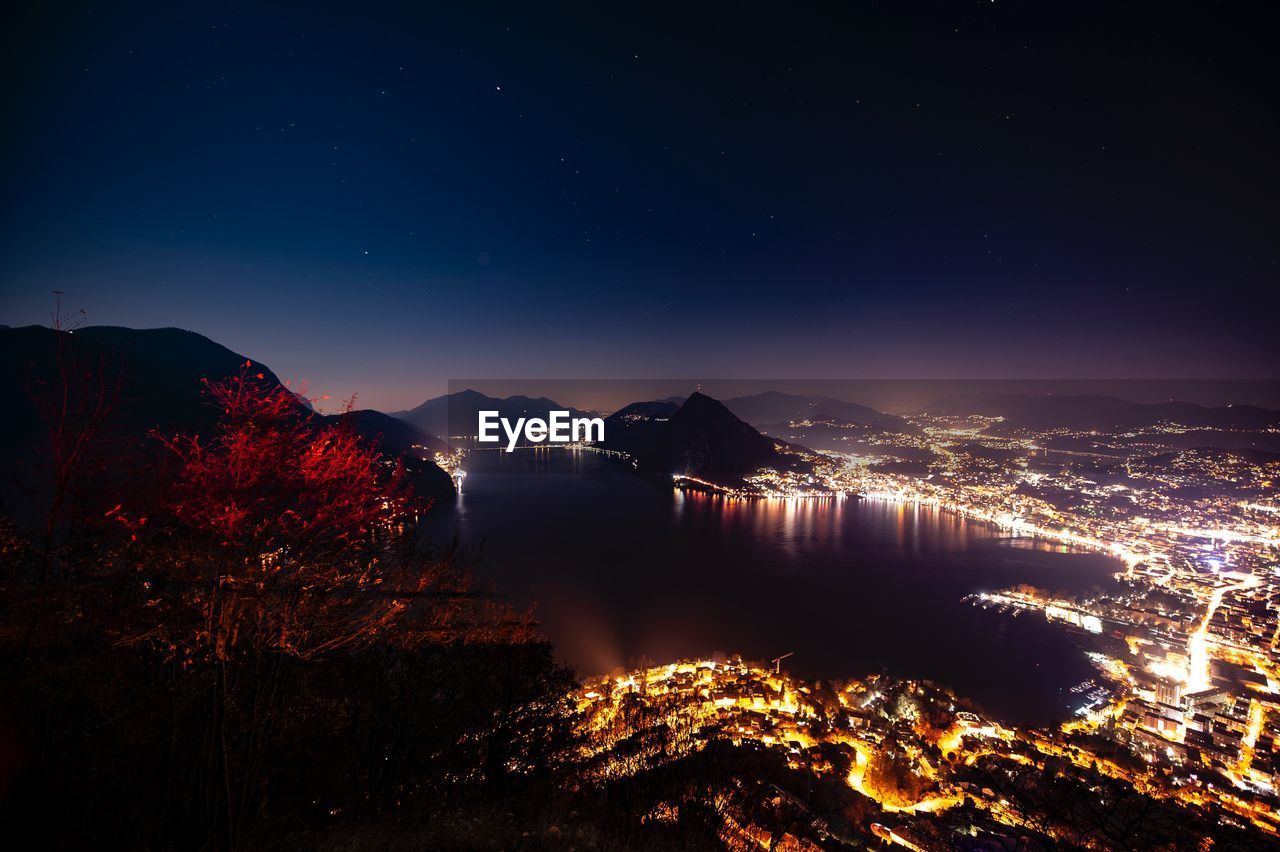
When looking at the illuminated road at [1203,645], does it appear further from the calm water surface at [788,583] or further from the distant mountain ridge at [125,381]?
the distant mountain ridge at [125,381]

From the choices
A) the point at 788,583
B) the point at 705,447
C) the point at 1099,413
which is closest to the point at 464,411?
the point at 705,447

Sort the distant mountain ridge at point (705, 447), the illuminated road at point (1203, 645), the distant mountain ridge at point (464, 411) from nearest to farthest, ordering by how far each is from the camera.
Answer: the illuminated road at point (1203, 645) < the distant mountain ridge at point (705, 447) < the distant mountain ridge at point (464, 411)

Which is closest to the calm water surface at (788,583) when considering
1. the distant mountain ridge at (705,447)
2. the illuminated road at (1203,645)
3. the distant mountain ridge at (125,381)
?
the illuminated road at (1203,645)

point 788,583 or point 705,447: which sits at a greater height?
point 705,447

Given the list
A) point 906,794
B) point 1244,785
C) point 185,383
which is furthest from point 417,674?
point 185,383

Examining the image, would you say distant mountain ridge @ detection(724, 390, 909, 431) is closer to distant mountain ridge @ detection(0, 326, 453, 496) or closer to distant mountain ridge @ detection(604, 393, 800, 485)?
distant mountain ridge @ detection(604, 393, 800, 485)

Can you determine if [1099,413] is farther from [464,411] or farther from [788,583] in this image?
[464,411]

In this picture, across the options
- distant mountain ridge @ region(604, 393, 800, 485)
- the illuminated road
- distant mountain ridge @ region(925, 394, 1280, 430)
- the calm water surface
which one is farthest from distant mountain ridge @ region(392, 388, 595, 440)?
distant mountain ridge @ region(925, 394, 1280, 430)

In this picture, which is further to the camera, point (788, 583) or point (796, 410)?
point (796, 410)
